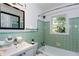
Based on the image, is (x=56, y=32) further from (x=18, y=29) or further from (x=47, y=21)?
(x=18, y=29)

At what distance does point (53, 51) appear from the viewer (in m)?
1.08

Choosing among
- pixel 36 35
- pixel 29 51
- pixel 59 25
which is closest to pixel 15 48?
pixel 29 51

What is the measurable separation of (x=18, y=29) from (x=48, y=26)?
328 millimetres

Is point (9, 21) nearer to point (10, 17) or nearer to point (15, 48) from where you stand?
point (10, 17)

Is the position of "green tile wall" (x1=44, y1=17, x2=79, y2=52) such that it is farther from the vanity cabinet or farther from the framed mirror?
the framed mirror

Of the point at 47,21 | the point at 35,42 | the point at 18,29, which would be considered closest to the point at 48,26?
the point at 47,21

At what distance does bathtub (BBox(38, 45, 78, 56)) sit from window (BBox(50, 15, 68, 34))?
0.63ft

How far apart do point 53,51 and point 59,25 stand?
294 mm

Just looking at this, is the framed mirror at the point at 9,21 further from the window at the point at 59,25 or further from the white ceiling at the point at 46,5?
the window at the point at 59,25

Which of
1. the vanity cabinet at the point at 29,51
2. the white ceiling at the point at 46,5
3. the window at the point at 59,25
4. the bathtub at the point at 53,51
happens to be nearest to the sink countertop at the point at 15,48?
the vanity cabinet at the point at 29,51

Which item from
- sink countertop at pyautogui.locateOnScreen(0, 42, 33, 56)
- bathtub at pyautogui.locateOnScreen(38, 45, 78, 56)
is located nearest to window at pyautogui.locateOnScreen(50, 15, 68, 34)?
bathtub at pyautogui.locateOnScreen(38, 45, 78, 56)

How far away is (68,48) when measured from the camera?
1059mm

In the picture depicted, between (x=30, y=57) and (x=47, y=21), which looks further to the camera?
(x=47, y=21)

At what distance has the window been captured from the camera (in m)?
1.06
